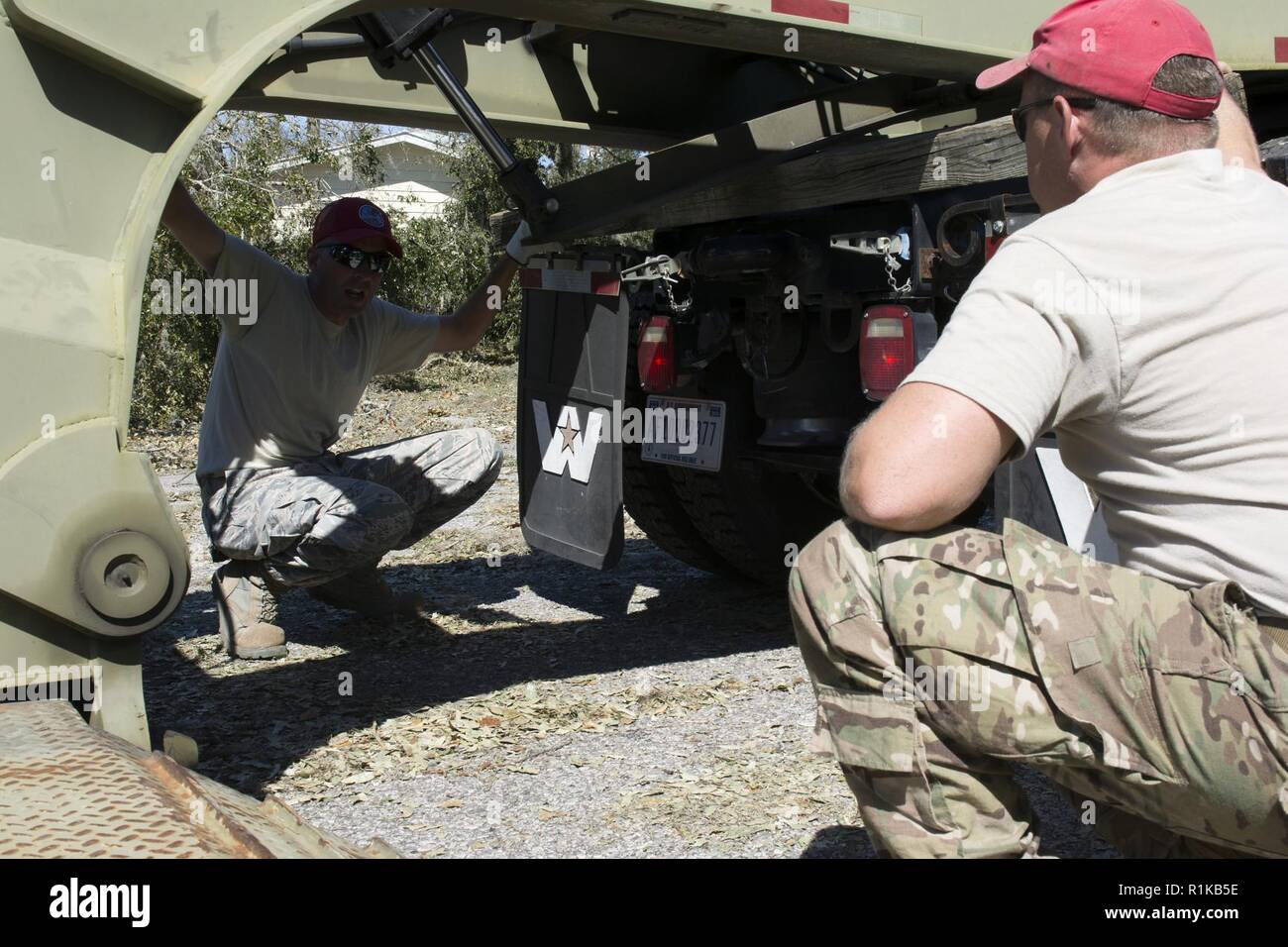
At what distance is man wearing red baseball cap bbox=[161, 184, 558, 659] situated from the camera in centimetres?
428

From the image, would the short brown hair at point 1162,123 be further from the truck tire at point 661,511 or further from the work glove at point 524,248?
the truck tire at point 661,511

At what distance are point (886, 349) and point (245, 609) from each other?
2.36 metres

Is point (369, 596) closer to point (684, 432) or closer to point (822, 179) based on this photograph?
point (684, 432)

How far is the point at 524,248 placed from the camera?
4.54m

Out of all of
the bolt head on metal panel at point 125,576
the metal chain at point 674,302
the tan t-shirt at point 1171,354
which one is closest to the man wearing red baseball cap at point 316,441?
the metal chain at point 674,302

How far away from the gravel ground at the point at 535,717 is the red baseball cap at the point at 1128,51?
1.56m

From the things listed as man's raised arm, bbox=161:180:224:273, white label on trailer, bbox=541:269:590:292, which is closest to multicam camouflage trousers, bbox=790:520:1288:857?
white label on trailer, bbox=541:269:590:292

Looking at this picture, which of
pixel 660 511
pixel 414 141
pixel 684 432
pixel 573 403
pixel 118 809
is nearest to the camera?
pixel 118 809

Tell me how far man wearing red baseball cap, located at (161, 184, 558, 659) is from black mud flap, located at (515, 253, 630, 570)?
281mm

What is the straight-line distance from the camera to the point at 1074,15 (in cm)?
213

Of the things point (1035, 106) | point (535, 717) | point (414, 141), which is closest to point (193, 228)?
point (535, 717)

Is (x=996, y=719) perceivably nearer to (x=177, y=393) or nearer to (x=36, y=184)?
(x=36, y=184)

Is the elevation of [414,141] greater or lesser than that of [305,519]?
greater

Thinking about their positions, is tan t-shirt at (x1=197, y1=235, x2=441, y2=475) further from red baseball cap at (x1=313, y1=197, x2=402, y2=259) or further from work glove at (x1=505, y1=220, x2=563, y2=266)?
work glove at (x1=505, y1=220, x2=563, y2=266)
